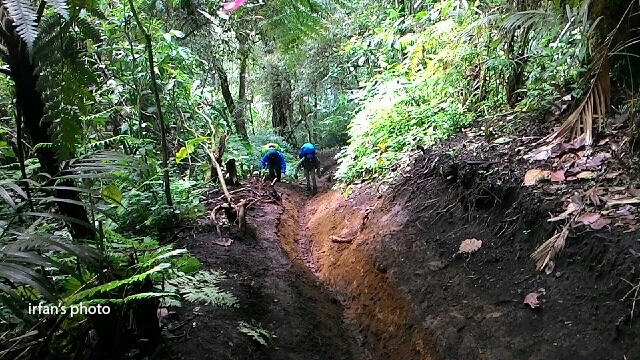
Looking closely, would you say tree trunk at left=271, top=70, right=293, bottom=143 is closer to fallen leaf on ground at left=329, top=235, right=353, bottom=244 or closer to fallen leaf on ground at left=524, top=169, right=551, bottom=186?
fallen leaf on ground at left=329, top=235, right=353, bottom=244

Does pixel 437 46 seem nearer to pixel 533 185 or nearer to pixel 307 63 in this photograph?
pixel 533 185

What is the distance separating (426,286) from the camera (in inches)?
169

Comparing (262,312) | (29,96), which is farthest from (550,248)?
(29,96)

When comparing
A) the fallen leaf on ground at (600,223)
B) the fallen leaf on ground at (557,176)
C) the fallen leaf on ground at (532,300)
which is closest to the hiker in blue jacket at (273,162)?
the fallen leaf on ground at (557,176)

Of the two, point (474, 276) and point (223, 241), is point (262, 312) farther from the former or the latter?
point (474, 276)

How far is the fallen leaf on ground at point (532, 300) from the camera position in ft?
10.4

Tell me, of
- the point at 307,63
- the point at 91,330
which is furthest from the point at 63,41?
the point at 307,63

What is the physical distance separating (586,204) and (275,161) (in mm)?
7143

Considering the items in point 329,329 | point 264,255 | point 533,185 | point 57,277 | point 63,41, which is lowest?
point 329,329

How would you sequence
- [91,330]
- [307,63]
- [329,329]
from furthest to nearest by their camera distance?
[307,63] < [329,329] < [91,330]

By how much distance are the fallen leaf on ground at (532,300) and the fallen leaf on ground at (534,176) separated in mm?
1120

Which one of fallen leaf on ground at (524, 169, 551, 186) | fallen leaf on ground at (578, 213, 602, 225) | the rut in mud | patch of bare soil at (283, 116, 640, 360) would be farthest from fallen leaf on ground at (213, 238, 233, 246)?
fallen leaf on ground at (578, 213, 602, 225)

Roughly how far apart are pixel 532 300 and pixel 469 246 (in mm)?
1001

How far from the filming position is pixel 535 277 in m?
3.39
